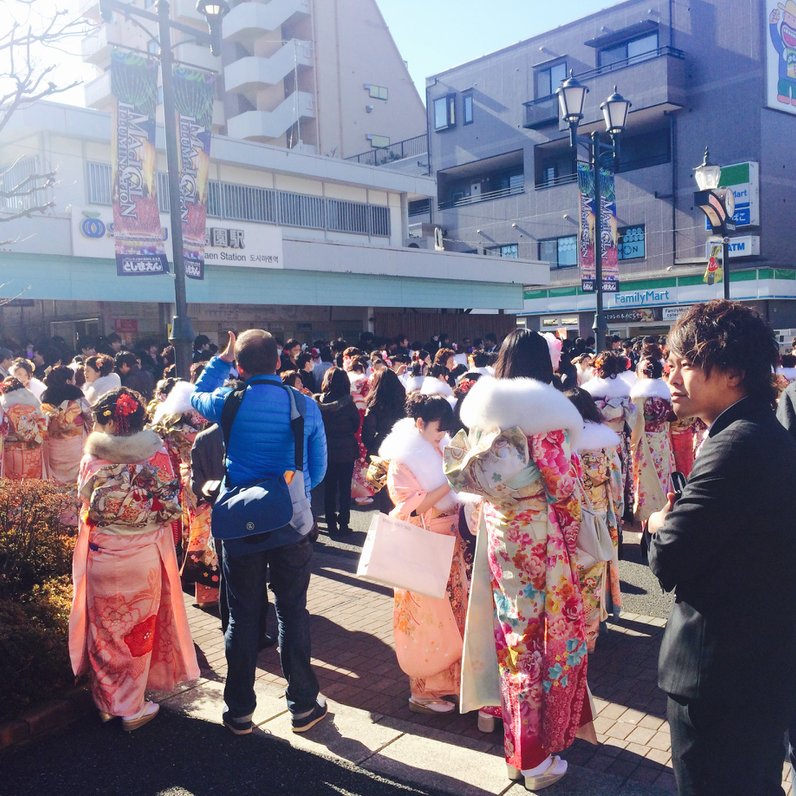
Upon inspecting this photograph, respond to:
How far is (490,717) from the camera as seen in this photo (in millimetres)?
4082

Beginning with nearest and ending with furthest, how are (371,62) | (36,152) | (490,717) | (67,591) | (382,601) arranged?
(490,717) < (67,591) < (382,601) < (36,152) < (371,62)

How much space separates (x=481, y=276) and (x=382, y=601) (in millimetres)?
20327

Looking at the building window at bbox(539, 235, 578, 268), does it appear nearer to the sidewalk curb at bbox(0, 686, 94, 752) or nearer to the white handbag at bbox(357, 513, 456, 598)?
the white handbag at bbox(357, 513, 456, 598)

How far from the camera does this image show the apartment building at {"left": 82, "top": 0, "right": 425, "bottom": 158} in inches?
1388

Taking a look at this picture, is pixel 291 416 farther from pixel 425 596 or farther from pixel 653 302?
pixel 653 302

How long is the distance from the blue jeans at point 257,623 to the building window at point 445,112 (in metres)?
37.1

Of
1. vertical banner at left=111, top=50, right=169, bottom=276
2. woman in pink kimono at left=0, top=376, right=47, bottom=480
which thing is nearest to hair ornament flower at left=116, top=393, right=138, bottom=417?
woman in pink kimono at left=0, top=376, right=47, bottom=480

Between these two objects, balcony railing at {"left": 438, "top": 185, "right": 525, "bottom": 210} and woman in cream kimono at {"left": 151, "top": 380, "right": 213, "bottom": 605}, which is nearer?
woman in cream kimono at {"left": 151, "top": 380, "right": 213, "bottom": 605}

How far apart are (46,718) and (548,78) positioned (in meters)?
35.9

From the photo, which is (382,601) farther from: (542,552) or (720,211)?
(720,211)

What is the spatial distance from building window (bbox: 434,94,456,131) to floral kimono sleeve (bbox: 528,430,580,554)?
37.2 m

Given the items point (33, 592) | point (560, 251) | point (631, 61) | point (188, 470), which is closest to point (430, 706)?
point (33, 592)

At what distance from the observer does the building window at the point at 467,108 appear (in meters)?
37.8

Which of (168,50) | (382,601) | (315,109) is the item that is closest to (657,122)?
(315,109)
